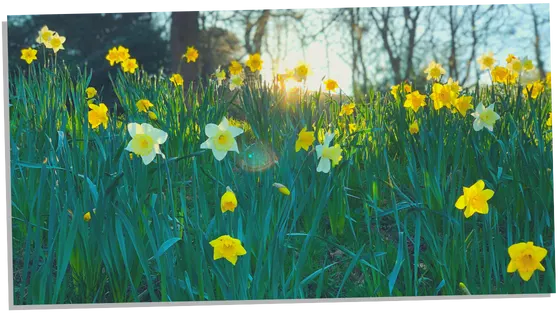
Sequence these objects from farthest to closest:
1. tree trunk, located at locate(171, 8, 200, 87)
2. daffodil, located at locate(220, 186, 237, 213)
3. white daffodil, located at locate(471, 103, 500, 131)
→ tree trunk, located at locate(171, 8, 200, 87), white daffodil, located at locate(471, 103, 500, 131), daffodil, located at locate(220, 186, 237, 213)

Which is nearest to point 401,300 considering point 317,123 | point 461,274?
point 461,274

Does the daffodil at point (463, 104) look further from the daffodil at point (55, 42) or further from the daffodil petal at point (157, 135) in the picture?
the daffodil at point (55, 42)

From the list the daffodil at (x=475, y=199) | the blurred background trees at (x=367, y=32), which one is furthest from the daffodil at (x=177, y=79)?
the daffodil at (x=475, y=199)

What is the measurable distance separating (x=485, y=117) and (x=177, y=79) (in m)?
1.24

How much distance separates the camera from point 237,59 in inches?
81.4

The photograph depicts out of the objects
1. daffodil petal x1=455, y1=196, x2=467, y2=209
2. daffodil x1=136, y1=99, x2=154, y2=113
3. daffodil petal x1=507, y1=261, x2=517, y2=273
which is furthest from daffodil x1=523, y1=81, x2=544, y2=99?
daffodil x1=136, y1=99, x2=154, y2=113

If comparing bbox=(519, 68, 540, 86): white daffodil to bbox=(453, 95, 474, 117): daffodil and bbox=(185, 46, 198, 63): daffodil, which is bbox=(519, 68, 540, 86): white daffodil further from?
bbox=(185, 46, 198, 63): daffodil

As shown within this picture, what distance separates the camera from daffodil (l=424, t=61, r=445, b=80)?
1978 mm

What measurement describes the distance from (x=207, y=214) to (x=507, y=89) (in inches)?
47.6

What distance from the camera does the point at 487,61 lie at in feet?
6.47

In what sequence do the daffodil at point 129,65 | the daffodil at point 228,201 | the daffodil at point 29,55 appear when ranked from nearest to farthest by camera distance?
the daffodil at point 228,201 < the daffodil at point 29,55 < the daffodil at point 129,65

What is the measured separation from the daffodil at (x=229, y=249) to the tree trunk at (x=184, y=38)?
30.7 inches

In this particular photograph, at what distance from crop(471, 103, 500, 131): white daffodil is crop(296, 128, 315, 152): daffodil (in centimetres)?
59

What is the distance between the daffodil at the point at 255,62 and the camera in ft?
6.51
